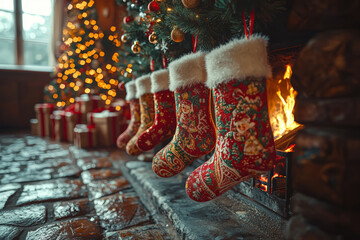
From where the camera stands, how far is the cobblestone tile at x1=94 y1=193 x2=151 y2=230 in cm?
115

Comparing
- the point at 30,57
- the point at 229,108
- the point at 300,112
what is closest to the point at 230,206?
the point at 229,108

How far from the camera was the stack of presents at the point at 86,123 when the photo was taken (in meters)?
2.74

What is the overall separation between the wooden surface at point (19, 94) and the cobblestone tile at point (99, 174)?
12.8 ft

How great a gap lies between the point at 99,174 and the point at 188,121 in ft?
3.69

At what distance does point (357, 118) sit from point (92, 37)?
4427mm

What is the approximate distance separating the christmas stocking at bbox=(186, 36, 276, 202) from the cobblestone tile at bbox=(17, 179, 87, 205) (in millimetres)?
1041

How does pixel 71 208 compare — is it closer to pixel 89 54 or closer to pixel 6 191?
pixel 6 191

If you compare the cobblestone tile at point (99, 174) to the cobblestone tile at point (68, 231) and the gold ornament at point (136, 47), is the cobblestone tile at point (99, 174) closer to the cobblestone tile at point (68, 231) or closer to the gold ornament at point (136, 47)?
the cobblestone tile at point (68, 231)

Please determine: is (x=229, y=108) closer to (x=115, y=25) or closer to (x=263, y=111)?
(x=263, y=111)

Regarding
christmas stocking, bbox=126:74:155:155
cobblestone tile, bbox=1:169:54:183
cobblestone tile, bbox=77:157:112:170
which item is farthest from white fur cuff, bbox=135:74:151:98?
cobblestone tile, bbox=1:169:54:183

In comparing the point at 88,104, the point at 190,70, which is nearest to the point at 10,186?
the point at 190,70

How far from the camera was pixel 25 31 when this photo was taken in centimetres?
525

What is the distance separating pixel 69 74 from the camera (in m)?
4.47

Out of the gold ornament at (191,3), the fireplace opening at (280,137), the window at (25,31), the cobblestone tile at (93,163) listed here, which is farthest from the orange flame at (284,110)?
the window at (25,31)
